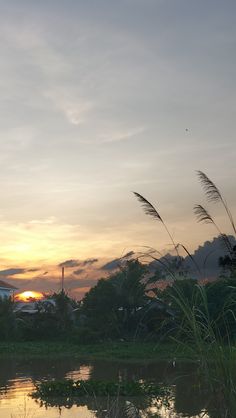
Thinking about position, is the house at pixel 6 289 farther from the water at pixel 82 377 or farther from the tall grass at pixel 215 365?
the tall grass at pixel 215 365

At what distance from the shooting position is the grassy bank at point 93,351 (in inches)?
970

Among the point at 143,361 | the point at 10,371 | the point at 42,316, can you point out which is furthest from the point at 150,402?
the point at 42,316

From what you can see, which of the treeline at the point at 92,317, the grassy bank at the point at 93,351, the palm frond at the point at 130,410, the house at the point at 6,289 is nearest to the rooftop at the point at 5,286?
the house at the point at 6,289

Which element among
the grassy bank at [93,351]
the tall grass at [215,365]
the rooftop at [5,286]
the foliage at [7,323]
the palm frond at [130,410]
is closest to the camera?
the tall grass at [215,365]

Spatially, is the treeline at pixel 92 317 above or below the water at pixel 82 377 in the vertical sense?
above

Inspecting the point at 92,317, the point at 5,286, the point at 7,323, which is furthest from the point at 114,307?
the point at 5,286

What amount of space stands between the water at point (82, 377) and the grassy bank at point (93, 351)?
1.64 meters

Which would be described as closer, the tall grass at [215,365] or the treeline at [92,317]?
the tall grass at [215,365]

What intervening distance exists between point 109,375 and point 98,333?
11730 mm

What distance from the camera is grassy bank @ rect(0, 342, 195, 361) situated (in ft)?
80.8

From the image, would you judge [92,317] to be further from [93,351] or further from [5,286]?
[5,286]

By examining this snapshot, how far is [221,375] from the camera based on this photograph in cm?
440

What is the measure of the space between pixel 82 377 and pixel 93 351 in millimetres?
8929

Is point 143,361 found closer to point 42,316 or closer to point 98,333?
point 98,333
